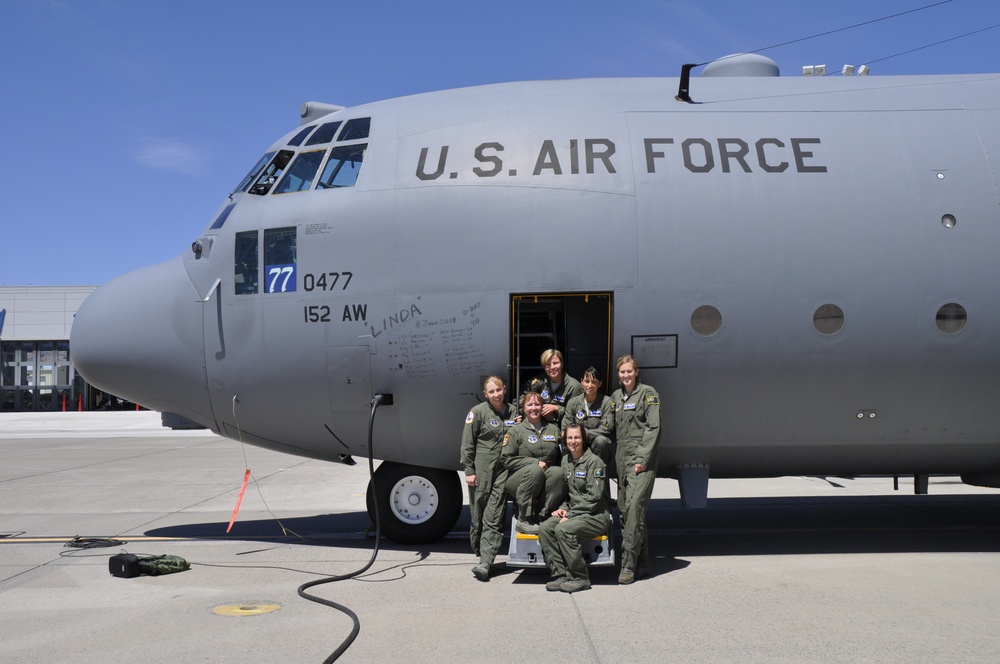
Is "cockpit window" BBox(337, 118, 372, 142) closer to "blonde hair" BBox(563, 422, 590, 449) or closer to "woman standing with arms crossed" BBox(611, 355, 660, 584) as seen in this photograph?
"woman standing with arms crossed" BBox(611, 355, 660, 584)

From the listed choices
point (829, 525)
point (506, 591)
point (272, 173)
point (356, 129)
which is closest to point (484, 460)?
point (506, 591)

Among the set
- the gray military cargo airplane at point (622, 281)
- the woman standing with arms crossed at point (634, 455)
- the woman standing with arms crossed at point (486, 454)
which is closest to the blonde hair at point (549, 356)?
the gray military cargo airplane at point (622, 281)

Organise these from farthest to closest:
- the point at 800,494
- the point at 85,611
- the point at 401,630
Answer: the point at 800,494 < the point at 85,611 < the point at 401,630

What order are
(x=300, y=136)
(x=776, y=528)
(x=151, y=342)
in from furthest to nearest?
1. (x=776, y=528)
2. (x=300, y=136)
3. (x=151, y=342)

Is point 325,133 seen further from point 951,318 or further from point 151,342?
point 951,318

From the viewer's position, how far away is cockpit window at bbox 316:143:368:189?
9.07 meters

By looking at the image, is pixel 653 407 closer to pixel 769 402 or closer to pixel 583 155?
pixel 769 402

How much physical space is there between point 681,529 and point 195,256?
6.77 metres

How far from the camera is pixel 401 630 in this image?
6.35 meters

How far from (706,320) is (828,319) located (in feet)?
4.00

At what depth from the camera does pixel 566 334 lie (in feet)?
30.1

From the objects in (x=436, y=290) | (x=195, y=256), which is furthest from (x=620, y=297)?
(x=195, y=256)

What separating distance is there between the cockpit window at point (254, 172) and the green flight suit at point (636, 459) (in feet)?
15.9

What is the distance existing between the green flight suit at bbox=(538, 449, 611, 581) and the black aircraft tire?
1759 mm
